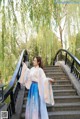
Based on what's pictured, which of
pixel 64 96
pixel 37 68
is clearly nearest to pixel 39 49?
pixel 64 96

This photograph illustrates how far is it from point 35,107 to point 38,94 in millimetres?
240

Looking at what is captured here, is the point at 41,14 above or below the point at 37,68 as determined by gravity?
above

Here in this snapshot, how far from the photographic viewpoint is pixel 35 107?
16.1 feet

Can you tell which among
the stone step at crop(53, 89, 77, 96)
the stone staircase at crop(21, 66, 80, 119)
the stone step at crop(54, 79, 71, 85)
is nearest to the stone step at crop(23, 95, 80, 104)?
the stone staircase at crop(21, 66, 80, 119)

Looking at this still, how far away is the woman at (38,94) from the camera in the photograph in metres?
4.89

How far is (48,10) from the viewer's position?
31.8ft

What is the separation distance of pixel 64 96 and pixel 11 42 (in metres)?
3.44

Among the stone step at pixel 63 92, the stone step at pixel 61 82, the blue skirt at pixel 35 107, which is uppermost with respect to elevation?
the blue skirt at pixel 35 107

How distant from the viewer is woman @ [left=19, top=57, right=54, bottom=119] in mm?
4895

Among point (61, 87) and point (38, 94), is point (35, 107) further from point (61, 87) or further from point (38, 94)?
point (61, 87)

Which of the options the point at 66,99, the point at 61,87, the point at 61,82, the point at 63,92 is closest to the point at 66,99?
the point at 66,99

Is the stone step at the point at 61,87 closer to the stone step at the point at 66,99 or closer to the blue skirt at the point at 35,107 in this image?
the stone step at the point at 66,99

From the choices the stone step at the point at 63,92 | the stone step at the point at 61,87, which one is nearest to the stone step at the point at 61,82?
the stone step at the point at 61,87

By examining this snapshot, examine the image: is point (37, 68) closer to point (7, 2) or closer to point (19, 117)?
point (19, 117)
